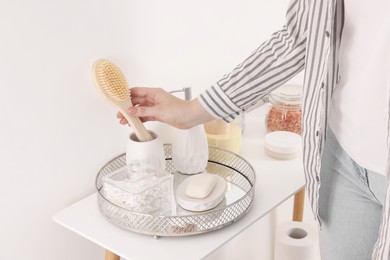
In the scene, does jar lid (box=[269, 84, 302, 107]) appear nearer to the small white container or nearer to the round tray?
the small white container

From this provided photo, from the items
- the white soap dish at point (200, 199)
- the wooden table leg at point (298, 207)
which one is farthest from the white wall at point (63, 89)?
the wooden table leg at point (298, 207)

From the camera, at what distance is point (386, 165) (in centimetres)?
77

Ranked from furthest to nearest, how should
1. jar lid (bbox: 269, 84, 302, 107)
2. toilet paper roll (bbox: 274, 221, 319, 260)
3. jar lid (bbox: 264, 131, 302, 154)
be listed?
toilet paper roll (bbox: 274, 221, 319, 260) < jar lid (bbox: 269, 84, 302, 107) < jar lid (bbox: 264, 131, 302, 154)

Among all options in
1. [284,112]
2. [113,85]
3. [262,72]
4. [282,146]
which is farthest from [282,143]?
[113,85]

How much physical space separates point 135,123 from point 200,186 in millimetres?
161

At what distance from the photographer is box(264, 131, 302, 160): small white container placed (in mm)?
1226

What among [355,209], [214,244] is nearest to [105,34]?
[214,244]

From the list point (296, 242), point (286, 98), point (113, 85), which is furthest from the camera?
point (296, 242)

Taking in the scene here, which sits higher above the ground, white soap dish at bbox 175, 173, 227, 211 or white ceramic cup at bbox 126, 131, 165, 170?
white ceramic cup at bbox 126, 131, 165, 170

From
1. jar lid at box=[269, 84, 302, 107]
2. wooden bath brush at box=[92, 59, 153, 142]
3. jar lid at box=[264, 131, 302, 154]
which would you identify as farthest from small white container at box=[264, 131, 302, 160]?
wooden bath brush at box=[92, 59, 153, 142]

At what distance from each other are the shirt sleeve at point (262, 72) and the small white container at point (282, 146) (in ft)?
0.77

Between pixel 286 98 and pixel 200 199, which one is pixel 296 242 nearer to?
pixel 286 98

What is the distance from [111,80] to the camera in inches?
39.4

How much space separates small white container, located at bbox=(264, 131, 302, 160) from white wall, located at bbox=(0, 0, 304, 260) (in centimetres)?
23
